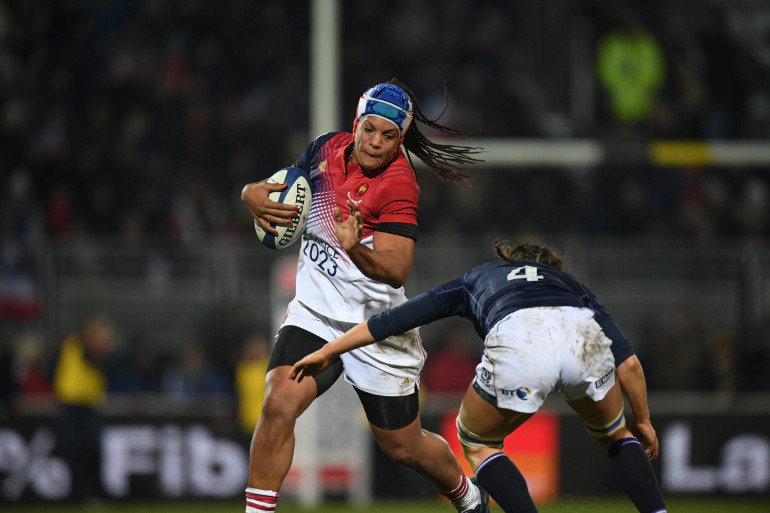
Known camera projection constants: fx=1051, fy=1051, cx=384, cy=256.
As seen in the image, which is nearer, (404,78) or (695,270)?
(695,270)

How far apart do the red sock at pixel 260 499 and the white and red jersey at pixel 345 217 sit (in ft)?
2.77

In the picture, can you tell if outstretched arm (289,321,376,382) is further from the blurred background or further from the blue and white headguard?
the blurred background

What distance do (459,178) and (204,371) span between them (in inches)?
255

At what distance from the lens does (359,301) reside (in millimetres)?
4898

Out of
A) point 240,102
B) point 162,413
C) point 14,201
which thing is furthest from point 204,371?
point 240,102

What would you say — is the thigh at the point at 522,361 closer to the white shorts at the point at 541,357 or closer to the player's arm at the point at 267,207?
the white shorts at the point at 541,357

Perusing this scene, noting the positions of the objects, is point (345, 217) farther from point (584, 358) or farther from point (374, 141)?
point (584, 358)

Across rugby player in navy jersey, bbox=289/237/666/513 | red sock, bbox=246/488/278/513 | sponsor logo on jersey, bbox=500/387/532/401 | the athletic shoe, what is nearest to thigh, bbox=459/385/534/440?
rugby player in navy jersey, bbox=289/237/666/513

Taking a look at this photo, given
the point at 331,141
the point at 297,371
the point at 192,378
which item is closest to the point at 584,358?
the point at 297,371

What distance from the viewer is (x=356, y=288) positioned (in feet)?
16.0

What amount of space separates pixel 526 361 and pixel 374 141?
1.23m

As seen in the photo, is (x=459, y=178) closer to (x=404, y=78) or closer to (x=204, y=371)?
(x=204, y=371)

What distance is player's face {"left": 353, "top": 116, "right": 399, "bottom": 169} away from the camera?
4812 mm

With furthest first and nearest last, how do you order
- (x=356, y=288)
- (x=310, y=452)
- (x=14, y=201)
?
(x=14, y=201) → (x=310, y=452) → (x=356, y=288)
